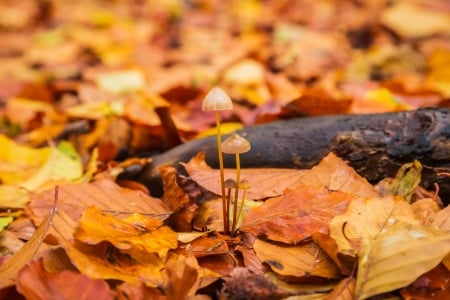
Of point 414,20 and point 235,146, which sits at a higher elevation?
point 235,146

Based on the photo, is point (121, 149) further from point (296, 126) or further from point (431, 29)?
point (431, 29)

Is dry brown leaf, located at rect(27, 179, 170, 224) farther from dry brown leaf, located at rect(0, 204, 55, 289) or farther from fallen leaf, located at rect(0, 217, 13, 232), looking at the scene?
dry brown leaf, located at rect(0, 204, 55, 289)

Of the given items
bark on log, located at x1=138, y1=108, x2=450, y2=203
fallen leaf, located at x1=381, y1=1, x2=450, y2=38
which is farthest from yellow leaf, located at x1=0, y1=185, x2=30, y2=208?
fallen leaf, located at x1=381, y1=1, x2=450, y2=38

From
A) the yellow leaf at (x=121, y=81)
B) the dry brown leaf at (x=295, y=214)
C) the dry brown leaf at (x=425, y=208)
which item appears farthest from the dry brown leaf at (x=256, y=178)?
the yellow leaf at (x=121, y=81)

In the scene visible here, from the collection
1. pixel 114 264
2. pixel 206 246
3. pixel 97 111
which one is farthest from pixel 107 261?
pixel 97 111

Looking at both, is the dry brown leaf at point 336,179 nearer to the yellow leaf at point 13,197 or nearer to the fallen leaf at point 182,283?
the fallen leaf at point 182,283

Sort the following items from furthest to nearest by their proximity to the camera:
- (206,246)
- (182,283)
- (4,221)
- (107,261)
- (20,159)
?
(20,159)
(4,221)
(206,246)
(107,261)
(182,283)

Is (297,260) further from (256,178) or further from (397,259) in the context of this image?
(256,178)

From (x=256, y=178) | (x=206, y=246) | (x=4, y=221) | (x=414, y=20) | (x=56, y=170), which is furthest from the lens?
(x=414, y=20)
